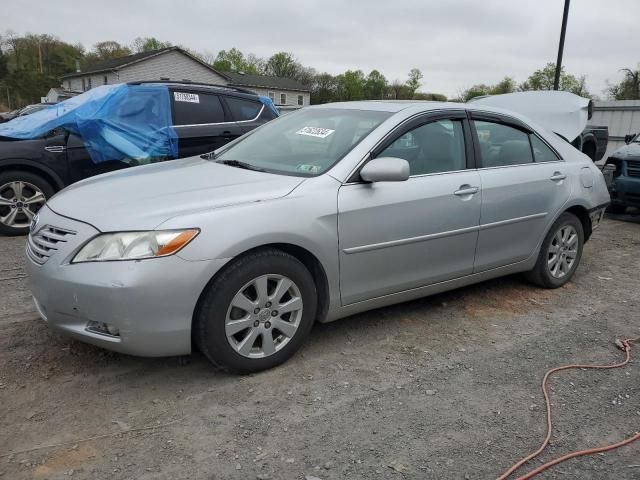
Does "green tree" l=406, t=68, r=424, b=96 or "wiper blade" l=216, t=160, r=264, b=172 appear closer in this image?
"wiper blade" l=216, t=160, r=264, b=172

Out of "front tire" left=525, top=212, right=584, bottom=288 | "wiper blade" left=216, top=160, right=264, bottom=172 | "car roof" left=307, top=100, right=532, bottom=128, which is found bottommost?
"front tire" left=525, top=212, right=584, bottom=288

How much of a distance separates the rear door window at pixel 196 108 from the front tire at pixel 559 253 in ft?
14.6

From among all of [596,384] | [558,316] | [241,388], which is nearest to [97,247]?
[241,388]

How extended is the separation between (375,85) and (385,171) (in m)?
87.6

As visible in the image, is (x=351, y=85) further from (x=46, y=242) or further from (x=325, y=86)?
(x=46, y=242)

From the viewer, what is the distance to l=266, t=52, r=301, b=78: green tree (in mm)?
78188

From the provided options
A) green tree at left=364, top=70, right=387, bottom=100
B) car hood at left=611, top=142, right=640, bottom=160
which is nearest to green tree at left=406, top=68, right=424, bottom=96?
green tree at left=364, top=70, right=387, bottom=100

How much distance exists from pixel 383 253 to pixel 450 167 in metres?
0.94

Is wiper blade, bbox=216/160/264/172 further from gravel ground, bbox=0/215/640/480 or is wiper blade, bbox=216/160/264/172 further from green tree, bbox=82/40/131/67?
green tree, bbox=82/40/131/67

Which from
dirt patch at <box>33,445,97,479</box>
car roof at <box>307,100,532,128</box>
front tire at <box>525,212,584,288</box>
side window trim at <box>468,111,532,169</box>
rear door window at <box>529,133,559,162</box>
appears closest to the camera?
dirt patch at <box>33,445,97,479</box>

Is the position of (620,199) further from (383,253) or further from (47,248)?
(47,248)

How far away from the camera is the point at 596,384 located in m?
3.26

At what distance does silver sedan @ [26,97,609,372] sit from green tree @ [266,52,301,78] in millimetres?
76770

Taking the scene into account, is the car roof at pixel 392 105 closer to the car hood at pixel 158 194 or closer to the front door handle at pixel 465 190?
the front door handle at pixel 465 190
